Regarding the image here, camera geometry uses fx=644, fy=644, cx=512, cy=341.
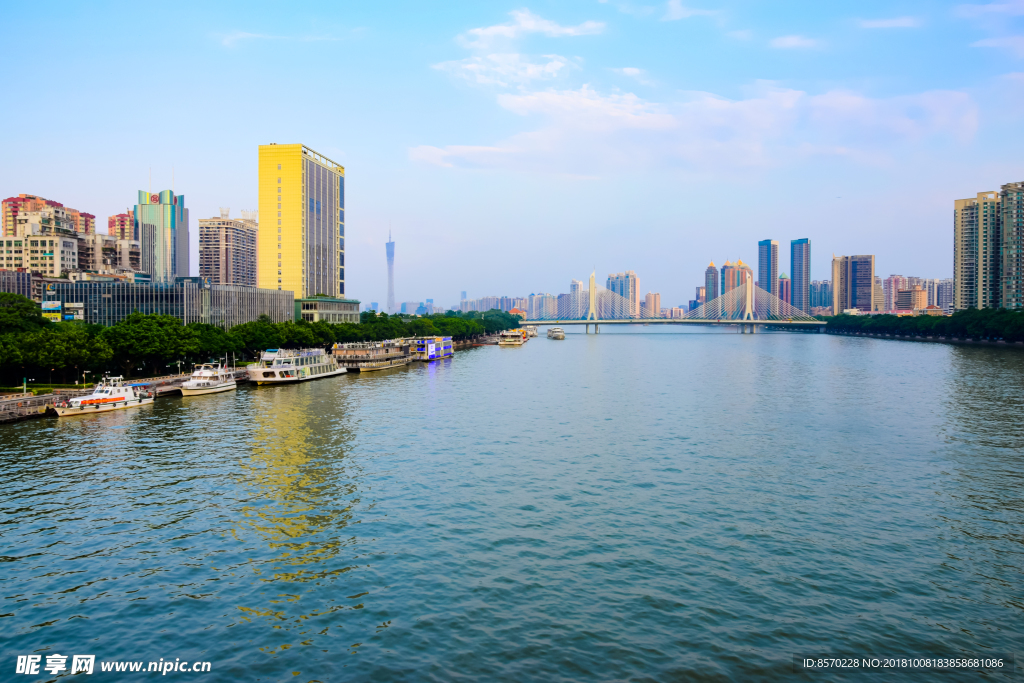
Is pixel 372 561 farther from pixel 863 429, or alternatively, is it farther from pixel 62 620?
pixel 863 429

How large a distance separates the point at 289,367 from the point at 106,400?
81.2 ft

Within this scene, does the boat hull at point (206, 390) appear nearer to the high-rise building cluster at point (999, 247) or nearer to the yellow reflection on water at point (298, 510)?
the yellow reflection on water at point (298, 510)

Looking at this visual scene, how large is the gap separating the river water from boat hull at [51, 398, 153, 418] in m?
1.86

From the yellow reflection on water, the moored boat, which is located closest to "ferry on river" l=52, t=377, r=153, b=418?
the yellow reflection on water

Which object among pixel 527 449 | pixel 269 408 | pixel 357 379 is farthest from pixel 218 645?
pixel 357 379

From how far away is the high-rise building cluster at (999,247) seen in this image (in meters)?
172

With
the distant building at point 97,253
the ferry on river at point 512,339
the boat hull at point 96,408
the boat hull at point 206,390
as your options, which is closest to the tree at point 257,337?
the boat hull at point 206,390

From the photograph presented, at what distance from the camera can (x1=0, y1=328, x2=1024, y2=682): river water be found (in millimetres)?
15891

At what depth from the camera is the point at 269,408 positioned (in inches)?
2095

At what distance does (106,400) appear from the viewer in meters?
49.7

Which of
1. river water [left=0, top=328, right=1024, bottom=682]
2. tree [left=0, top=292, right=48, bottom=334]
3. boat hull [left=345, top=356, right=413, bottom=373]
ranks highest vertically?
tree [left=0, top=292, right=48, bottom=334]

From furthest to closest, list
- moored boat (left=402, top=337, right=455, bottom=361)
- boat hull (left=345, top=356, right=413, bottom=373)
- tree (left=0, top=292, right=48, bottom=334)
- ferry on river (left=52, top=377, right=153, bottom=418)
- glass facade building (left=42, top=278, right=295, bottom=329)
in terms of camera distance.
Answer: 1. moored boat (left=402, top=337, right=455, bottom=361)
2. glass facade building (left=42, top=278, right=295, bottom=329)
3. boat hull (left=345, top=356, right=413, bottom=373)
4. tree (left=0, top=292, right=48, bottom=334)
5. ferry on river (left=52, top=377, right=153, bottom=418)

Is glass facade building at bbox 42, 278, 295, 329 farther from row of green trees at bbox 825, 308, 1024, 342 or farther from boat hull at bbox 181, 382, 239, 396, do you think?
row of green trees at bbox 825, 308, 1024, 342

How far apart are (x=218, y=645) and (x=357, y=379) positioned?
218 feet
